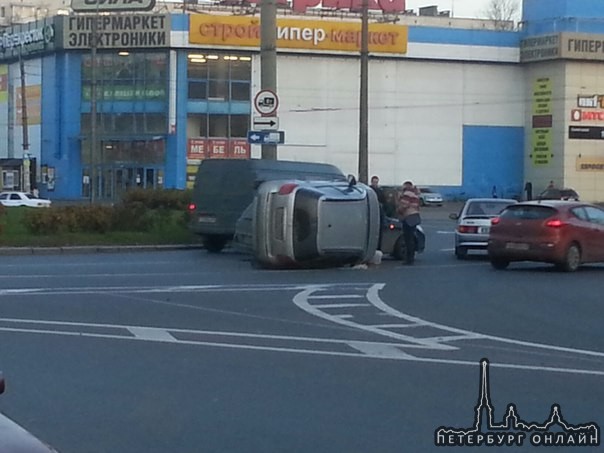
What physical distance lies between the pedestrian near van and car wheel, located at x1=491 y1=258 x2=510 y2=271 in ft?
5.73

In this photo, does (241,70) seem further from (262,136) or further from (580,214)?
(580,214)

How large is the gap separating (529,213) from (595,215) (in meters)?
1.55

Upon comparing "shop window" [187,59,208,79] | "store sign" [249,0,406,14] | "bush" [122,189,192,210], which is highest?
"store sign" [249,0,406,14]

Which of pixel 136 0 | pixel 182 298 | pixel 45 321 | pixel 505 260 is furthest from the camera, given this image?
pixel 136 0

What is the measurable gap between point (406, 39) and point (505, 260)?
58.1 meters

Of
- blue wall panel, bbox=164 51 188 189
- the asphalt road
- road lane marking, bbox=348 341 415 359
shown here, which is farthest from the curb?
blue wall panel, bbox=164 51 188 189

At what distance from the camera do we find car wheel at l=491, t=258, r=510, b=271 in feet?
85.8

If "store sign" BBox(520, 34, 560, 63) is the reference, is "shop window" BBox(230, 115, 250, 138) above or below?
below

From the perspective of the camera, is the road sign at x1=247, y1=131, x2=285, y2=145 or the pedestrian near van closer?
the pedestrian near van

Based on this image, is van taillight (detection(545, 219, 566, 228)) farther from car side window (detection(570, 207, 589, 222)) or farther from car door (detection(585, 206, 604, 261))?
car door (detection(585, 206, 604, 261))

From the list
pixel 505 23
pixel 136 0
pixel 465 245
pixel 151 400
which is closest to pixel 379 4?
pixel 505 23

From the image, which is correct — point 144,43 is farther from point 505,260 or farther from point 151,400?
point 151,400

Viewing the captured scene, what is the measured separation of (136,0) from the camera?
64.0 meters

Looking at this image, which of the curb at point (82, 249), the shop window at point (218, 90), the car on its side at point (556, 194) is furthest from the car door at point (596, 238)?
the shop window at point (218, 90)
